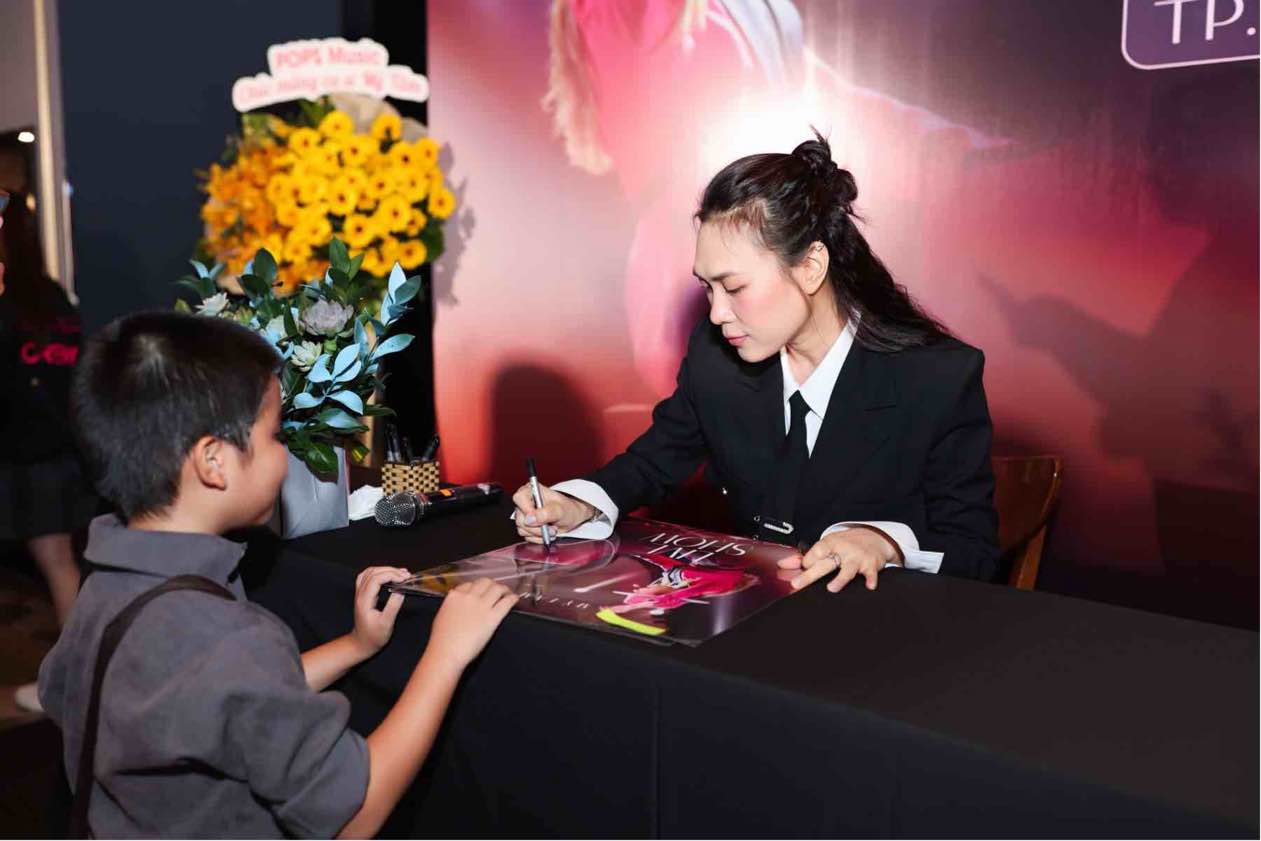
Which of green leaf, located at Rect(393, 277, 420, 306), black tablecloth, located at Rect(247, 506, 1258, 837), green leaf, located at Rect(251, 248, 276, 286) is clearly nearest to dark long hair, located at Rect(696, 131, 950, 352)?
green leaf, located at Rect(393, 277, 420, 306)

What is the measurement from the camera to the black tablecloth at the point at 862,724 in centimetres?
84

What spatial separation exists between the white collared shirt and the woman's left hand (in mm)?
72

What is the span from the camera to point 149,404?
3.60 feet

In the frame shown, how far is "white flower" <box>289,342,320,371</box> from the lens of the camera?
5.14 ft

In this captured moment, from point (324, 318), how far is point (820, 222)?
0.85 metres

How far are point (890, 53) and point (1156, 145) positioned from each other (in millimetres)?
729

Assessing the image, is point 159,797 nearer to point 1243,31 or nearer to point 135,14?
point 1243,31

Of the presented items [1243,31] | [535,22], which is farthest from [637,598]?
[535,22]

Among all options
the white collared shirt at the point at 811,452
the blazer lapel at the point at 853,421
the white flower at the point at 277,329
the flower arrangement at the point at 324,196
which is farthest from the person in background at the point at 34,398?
the blazer lapel at the point at 853,421

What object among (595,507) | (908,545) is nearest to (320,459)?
(595,507)

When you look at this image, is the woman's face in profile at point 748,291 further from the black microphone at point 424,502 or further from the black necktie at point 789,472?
the black microphone at point 424,502

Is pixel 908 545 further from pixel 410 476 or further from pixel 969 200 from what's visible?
pixel 969 200

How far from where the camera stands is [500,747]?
4.04ft

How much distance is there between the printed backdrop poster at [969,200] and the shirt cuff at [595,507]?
140cm
